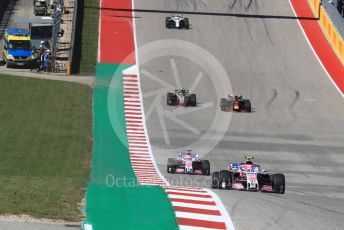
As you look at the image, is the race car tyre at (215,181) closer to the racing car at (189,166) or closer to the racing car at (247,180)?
the racing car at (247,180)

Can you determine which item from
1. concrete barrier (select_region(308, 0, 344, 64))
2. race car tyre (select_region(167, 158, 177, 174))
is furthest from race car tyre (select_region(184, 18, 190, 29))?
race car tyre (select_region(167, 158, 177, 174))

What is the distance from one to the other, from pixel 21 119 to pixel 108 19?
83.2 ft

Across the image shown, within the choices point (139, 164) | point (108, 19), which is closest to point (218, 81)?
point (108, 19)

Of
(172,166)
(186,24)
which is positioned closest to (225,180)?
(172,166)

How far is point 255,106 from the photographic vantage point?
46.9 meters

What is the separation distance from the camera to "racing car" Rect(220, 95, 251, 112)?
44844 millimetres

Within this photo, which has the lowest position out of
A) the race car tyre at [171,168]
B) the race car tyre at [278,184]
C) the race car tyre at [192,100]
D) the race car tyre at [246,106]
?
the race car tyre at [278,184]

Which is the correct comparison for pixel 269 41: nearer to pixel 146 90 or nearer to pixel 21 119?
pixel 146 90

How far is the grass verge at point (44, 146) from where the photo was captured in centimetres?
1919

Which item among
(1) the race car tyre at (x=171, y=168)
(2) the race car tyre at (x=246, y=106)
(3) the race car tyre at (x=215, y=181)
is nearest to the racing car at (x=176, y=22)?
(2) the race car tyre at (x=246, y=106)

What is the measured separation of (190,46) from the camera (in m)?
58.8

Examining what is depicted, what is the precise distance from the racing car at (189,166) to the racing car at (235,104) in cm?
1372

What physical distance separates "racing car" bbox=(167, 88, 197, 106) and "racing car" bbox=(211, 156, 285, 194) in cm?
1662
